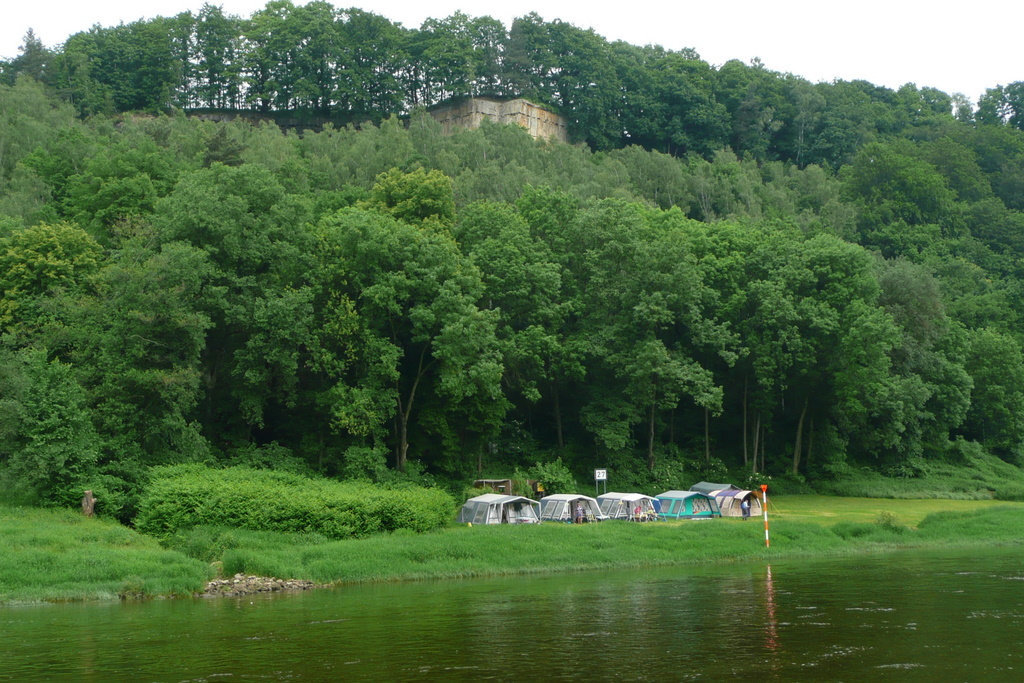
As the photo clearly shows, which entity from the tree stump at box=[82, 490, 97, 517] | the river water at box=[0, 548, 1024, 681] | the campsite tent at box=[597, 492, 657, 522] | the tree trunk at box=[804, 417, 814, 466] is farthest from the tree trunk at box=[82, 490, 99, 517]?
the tree trunk at box=[804, 417, 814, 466]

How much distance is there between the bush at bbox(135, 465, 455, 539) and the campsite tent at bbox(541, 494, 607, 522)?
7.41m

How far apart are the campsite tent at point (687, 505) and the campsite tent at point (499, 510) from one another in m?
8.55

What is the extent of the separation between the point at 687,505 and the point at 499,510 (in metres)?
12.5

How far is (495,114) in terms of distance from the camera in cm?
12019

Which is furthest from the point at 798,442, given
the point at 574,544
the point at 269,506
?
the point at 269,506

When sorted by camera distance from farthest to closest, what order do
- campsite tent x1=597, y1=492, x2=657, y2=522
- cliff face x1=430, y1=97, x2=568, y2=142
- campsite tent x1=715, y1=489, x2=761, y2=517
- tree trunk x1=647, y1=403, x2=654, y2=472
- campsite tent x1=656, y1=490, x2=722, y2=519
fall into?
cliff face x1=430, y1=97, x2=568, y2=142 < tree trunk x1=647, y1=403, x2=654, y2=472 < campsite tent x1=715, y1=489, x2=761, y2=517 < campsite tent x1=656, y1=490, x2=722, y2=519 < campsite tent x1=597, y1=492, x2=657, y2=522

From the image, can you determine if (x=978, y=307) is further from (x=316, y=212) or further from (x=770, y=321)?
(x=316, y=212)

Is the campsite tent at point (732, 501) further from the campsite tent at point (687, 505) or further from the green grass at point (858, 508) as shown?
the green grass at point (858, 508)

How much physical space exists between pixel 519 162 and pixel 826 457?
133ft

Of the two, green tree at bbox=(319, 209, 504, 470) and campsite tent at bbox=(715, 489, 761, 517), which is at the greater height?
green tree at bbox=(319, 209, 504, 470)

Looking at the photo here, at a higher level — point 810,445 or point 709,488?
point 810,445

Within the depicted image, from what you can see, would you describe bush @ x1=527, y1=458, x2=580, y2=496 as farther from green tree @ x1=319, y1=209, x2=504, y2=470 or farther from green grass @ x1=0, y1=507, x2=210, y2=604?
green grass @ x1=0, y1=507, x2=210, y2=604

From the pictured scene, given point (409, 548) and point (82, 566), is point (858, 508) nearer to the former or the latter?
point (409, 548)

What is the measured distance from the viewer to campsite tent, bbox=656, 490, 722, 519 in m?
56.0
